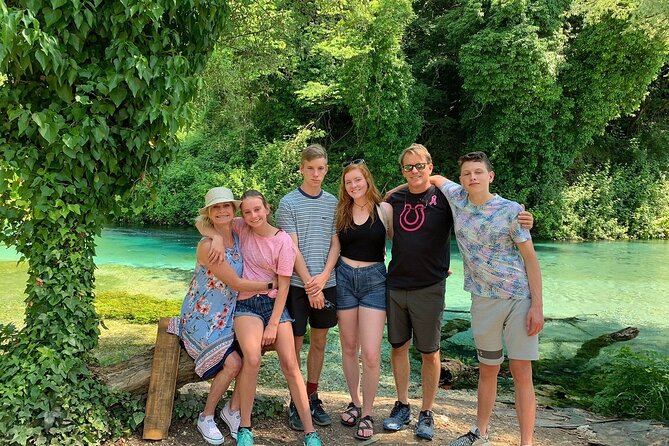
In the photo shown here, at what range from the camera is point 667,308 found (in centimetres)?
1056

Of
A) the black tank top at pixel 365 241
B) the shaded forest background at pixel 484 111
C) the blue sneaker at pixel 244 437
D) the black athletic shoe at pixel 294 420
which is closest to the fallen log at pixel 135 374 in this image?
the blue sneaker at pixel 244 437

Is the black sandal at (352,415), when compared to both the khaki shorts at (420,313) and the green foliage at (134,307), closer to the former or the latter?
the khaki shorts at (420,313)

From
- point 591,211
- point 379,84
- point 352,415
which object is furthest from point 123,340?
point 591,211

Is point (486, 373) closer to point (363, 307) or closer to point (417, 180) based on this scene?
point (363, 307)

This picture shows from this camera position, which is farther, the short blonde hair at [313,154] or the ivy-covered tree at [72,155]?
the short blonde hair at [313,154]

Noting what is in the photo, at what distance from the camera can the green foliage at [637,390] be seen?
→ 15.1 ft

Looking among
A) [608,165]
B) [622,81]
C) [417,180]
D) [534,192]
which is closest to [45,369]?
[417,180]

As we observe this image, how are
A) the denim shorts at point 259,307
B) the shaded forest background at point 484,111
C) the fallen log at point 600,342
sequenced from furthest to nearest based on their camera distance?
the shaded forest background at point 484,111 → the fallen log at point 600,342 → the denim shorts at point 259,307

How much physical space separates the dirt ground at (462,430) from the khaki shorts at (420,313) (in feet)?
2.42

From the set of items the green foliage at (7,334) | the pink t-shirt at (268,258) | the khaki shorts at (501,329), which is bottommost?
the green foliage at (7,334)

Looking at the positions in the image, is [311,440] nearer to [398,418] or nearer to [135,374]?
[398,418]

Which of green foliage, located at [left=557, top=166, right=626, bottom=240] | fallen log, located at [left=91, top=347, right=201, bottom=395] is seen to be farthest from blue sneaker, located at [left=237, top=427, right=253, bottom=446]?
green foliage, located at [left=557, top=166, right=626, bottom=240]

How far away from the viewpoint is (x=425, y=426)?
372cm

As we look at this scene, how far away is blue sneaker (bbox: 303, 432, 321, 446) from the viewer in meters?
3.31
